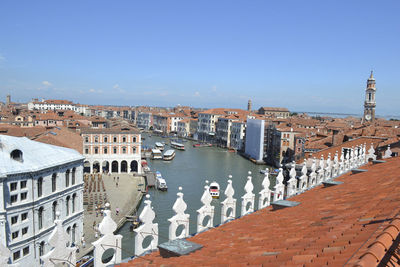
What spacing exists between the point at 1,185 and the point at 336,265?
48.1 feet

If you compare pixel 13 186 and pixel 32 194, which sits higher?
pixel 13 186

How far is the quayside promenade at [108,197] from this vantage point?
20.6m

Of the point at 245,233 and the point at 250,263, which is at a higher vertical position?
the point at 250,263

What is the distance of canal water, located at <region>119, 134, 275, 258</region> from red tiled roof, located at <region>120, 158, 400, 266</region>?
11.3 metres

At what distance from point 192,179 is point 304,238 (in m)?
33.3

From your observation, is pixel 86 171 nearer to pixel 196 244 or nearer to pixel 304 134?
pixel 304 134

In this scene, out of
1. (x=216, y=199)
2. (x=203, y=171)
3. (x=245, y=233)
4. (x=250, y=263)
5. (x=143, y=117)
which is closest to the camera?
(x=250, y=263)

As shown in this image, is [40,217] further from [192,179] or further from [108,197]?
[192,179]

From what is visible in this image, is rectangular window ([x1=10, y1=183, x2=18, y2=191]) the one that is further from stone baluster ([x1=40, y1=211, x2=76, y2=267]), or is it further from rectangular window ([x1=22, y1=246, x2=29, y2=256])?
stone baluster ([x1=40, y1=211, x2=76, y2=267])

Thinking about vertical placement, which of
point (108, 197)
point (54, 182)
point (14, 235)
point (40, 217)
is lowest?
point (108, 197)

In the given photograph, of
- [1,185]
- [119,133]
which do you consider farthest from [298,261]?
[119,133]

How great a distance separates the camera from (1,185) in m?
13.6

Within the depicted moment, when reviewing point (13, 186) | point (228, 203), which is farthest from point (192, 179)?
point (228, 203)

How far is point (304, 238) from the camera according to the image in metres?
3.66
